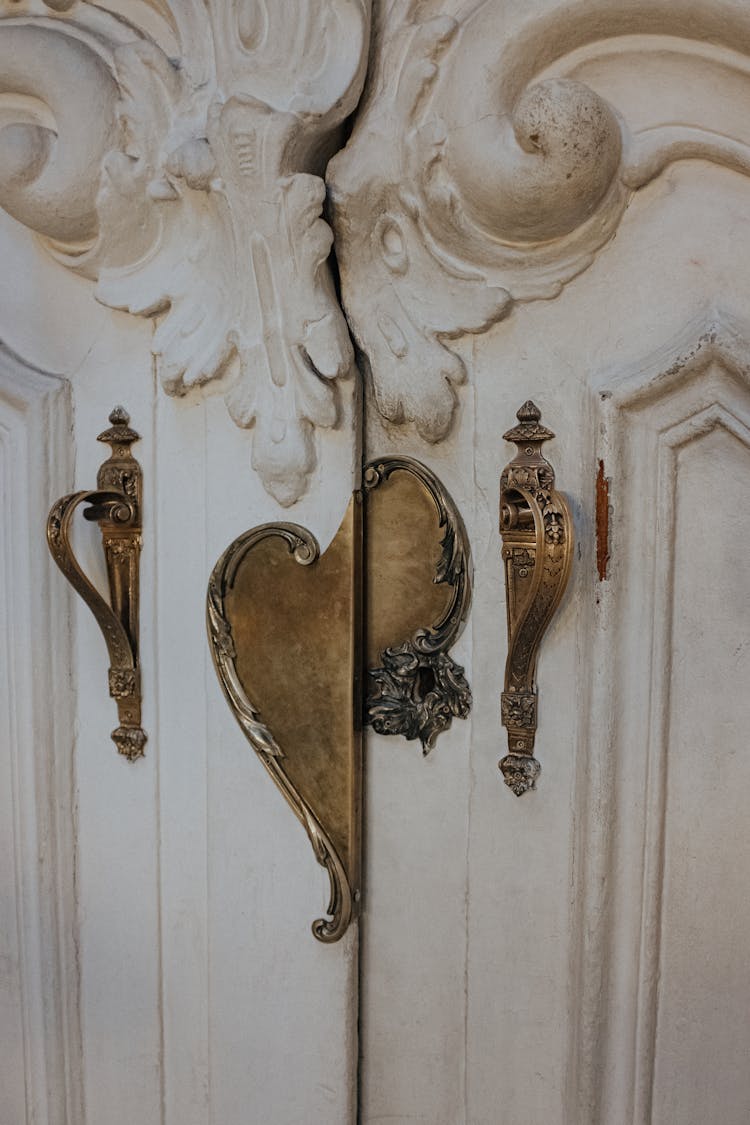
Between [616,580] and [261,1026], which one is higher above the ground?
[616,580]


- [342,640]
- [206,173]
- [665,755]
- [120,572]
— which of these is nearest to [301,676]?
[342,640]

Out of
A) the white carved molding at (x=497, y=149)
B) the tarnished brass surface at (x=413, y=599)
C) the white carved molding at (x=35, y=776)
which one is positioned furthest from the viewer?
the white carved molding at (x=35, y=776)

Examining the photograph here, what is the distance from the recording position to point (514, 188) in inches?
27.9

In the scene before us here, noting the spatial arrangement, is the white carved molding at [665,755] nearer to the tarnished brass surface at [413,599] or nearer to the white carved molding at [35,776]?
the tarnished brass surface at [413,599]

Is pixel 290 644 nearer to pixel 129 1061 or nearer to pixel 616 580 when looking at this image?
pixel 616 580

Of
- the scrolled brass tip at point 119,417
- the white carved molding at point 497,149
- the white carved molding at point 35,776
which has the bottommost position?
the white carved molding at point 35,776

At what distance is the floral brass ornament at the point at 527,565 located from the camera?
2.38 feet

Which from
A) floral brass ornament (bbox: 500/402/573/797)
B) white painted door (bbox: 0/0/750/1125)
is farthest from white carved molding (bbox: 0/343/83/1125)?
floral brass ornament (bbox: 500/402/573/797)

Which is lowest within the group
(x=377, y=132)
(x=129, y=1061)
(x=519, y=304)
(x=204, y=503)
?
(x=129, y=1061)

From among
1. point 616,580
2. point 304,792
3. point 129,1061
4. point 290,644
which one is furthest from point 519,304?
point 129,1061

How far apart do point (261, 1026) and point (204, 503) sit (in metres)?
0.45

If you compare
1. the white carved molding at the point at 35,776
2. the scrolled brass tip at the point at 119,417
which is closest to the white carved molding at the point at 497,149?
the scrolled brass tip at the point at 119,417

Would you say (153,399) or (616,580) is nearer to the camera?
(616,580)

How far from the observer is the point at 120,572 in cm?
90
